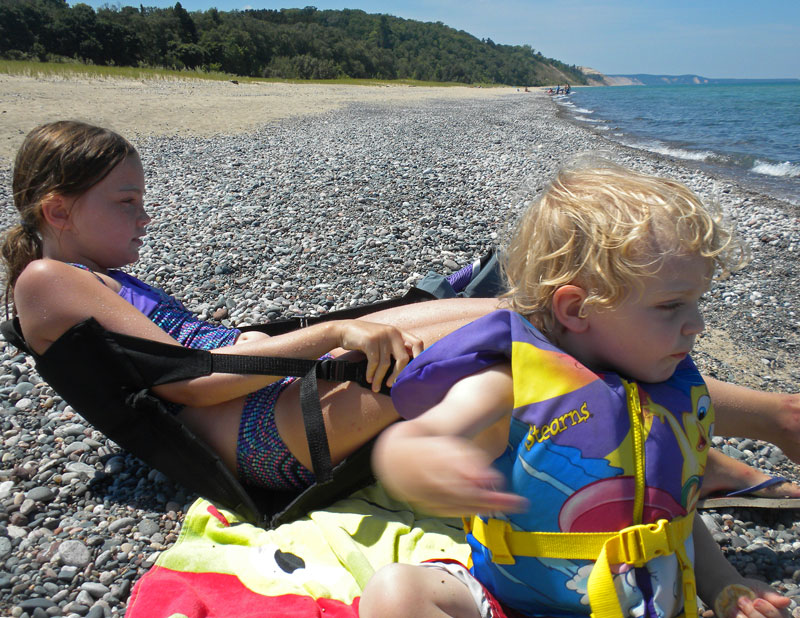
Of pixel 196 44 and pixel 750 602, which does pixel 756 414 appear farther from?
pixel 196 44

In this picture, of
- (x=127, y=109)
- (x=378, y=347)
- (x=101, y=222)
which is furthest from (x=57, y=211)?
(x=127, y=109)

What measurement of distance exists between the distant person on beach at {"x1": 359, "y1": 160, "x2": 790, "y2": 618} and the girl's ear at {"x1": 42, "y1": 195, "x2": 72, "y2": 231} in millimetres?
1756

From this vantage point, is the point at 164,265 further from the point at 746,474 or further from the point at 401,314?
the point at 746,474

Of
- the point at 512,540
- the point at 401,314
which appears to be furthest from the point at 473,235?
the point at 512,540

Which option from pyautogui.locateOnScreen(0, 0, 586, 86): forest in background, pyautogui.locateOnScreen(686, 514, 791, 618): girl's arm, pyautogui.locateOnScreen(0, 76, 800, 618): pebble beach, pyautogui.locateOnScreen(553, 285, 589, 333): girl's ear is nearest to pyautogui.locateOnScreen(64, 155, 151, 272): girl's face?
pyautogui.locateOnScreen(0, 76, 800, 618): pebble beach

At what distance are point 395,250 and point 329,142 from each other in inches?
337

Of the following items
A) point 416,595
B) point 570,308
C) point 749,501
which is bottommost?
point 749,501

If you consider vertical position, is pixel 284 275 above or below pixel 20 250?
below

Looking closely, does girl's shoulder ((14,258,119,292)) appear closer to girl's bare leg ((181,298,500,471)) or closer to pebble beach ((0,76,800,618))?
girl's bare leg ((181,298,500,471))

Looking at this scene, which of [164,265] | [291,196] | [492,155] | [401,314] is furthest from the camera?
[492,155]

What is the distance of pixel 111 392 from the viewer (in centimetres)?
222

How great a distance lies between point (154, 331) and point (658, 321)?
176cm

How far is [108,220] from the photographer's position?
250cm

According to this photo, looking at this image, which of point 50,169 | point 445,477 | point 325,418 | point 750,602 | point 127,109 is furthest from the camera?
point 127,109
